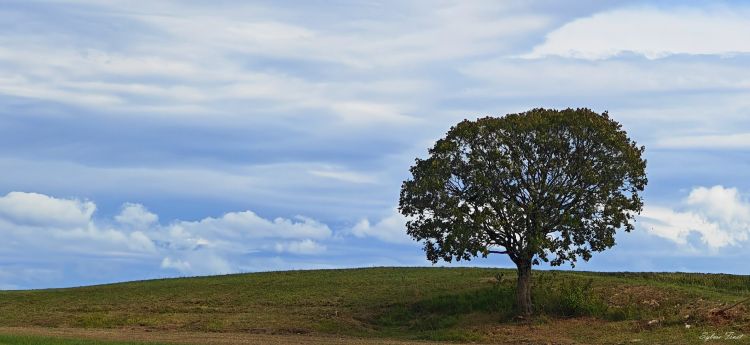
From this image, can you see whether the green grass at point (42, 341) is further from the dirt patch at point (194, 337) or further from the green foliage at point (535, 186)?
the green foliage at point (535, 186)

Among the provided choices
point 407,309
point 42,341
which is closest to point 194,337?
point 42,341

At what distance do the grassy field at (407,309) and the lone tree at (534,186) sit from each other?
4.34m

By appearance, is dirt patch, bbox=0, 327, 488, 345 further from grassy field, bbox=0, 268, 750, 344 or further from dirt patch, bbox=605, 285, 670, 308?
dirt patch, bbox=605, 285, 670, 308

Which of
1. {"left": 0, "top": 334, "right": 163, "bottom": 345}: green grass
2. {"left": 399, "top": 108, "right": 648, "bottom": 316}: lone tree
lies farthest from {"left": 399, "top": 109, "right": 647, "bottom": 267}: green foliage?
{"left": 0, "top": 334, "right": 163, "bottom": 345}: green grass

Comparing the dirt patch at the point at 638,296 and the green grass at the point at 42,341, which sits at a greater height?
the dirt patch at the point at 638,296

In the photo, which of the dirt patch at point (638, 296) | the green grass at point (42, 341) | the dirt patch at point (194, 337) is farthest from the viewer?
A: the dirt patch at point (638, 296)

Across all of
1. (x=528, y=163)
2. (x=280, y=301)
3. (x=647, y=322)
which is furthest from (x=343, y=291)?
(x=647, y=322)

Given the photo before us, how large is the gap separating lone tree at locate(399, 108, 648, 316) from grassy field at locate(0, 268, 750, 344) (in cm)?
434

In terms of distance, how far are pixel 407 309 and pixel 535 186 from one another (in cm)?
1245

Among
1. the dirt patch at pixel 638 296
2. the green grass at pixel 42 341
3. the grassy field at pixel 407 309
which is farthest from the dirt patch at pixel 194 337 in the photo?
the dirt patch at pixel 638 296

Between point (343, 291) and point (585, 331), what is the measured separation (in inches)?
821

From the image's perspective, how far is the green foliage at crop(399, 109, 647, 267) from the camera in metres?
55.8

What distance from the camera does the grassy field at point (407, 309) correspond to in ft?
172

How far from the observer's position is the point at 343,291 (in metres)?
68.0
